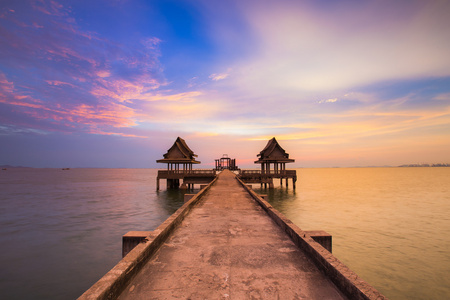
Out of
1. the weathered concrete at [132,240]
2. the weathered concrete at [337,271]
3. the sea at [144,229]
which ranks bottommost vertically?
the sea at [144,229]

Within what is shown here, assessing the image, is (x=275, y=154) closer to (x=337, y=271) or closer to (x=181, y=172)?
(x=181, y=172)

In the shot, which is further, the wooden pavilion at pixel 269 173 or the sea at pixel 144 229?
the wooden pavilion at pixel 269 173

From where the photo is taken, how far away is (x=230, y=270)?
3.40 meters

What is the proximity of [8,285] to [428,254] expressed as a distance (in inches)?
630

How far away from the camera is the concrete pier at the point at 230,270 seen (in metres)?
2.79

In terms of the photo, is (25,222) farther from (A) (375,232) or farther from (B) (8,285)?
(A) (375,232)

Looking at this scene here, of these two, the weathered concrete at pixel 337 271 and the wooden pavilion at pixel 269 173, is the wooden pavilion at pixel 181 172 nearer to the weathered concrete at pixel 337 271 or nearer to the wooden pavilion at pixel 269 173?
the wooden pavilion at pixel 269 173

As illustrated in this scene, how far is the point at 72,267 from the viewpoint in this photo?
846cm

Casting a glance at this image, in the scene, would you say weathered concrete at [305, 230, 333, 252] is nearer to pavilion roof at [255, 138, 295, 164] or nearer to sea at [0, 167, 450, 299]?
sea at [0, 167, 450, 299]

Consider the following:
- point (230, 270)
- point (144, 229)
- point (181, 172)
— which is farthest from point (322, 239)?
point (181, 172)

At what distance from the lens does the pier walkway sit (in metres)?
2.85

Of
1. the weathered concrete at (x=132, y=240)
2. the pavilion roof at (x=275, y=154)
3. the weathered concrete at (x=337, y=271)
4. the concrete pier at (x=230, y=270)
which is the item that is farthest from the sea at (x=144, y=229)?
the pavilion roof at (x=275, y=154)

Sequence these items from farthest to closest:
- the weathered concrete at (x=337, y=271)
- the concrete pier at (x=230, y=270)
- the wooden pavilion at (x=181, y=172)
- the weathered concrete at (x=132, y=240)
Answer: the wooden pavilion at (x=181, y=172) < the weathered concrete at (x=132, y=240) < the concrete pier at (x=230, y=270) < the weathered concrete at (x=337, y=271)

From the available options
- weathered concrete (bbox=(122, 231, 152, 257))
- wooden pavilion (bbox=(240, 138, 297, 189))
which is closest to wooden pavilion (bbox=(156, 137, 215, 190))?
wooden pavilion (bbox=(240, 138, 297, 189))
